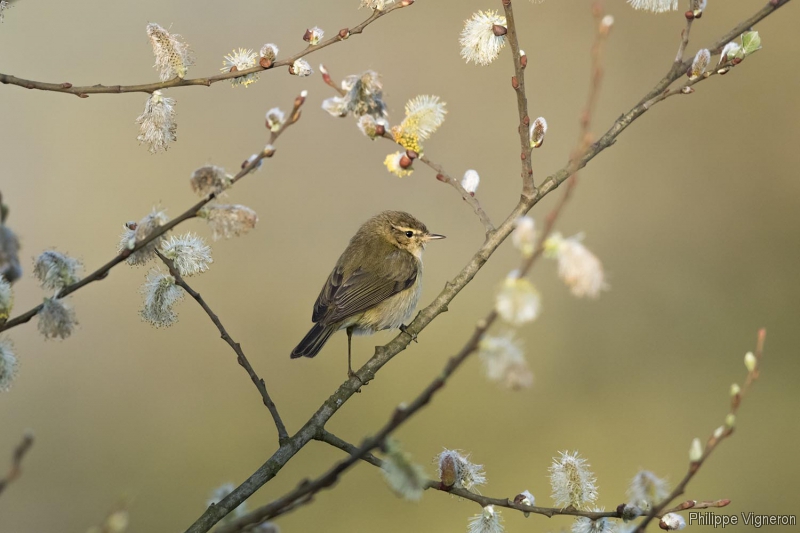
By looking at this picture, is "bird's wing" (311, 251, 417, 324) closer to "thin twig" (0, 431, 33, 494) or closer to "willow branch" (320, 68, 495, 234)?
"willow branch" (320, 68, 495, 234)

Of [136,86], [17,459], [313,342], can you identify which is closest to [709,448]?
[17,459]

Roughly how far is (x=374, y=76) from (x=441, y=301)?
59 cm

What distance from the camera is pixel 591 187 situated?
7.09m

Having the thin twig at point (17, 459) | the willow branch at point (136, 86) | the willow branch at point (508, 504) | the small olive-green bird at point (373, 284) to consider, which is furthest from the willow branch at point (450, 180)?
the small olive-green bird at point (373, 284)

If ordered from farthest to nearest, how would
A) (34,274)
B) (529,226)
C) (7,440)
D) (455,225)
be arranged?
(455,225)
(7,440)
(34,274)
(529,226)

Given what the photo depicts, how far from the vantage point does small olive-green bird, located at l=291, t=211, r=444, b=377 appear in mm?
3553

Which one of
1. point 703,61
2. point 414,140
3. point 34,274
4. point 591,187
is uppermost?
point 591,187

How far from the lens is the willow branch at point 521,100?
181cm

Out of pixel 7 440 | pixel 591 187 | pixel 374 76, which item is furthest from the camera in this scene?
pixel 591 187

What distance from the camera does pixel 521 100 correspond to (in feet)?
6.23

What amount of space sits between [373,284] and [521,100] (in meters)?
1.90

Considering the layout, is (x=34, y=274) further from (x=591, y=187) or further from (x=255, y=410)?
(x=591, y=187)

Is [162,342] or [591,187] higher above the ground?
[591,187]

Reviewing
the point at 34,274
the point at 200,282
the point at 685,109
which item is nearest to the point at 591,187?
the point at 685,109
